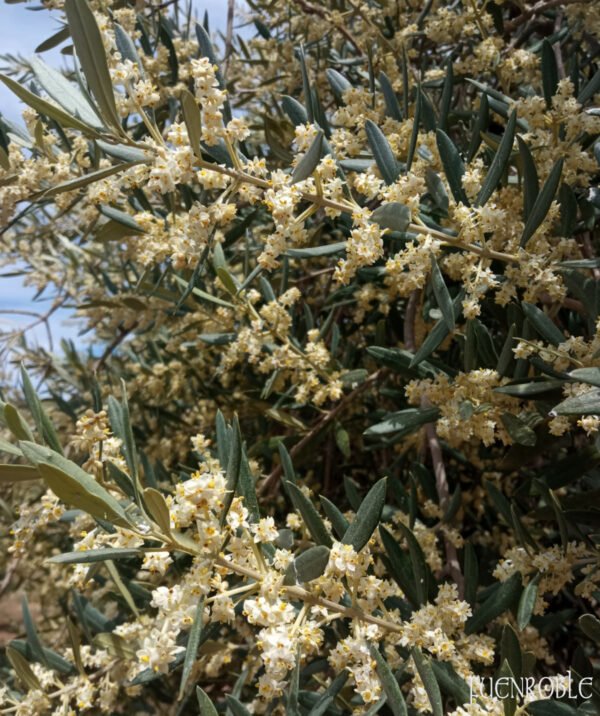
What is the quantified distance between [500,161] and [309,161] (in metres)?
0.40

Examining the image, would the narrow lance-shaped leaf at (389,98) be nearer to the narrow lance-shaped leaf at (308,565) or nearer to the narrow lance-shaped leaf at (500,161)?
the narrow lance-shaped leaf at (500,161)

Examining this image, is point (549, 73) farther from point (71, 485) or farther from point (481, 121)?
point (71, 485)

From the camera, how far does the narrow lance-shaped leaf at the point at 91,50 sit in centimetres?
92

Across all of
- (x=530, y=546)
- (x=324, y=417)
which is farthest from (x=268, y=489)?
(x=530, y=546)

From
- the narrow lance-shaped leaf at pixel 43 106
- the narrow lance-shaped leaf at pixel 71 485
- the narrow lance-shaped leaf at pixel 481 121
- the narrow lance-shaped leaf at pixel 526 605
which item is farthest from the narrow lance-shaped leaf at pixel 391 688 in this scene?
the narrow lance-shaped leaf at pixel 481 121

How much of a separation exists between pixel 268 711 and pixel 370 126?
147 centimetres

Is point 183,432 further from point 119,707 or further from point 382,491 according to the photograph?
point 382,491

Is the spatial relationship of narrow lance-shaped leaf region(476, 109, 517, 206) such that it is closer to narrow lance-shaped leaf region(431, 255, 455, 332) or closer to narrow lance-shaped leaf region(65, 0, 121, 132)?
narrow lance-shaped leaf region(431, 255, 455, 332)

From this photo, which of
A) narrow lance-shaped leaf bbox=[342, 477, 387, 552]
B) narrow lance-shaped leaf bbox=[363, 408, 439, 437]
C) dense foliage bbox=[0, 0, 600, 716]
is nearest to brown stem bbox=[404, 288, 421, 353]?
dense foliage bbox=[0, 0, 600, 716]

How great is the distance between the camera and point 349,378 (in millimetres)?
1924

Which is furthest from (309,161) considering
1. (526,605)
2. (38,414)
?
(526,605)

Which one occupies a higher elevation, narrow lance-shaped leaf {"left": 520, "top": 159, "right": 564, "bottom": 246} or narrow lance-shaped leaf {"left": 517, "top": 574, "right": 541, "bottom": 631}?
narrow lance-shaped leaf {"left": 520, "top": 159, "right": 564, "bottom": 246}

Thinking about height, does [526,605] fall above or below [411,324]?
below

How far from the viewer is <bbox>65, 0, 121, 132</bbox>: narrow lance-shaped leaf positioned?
0.92 m
